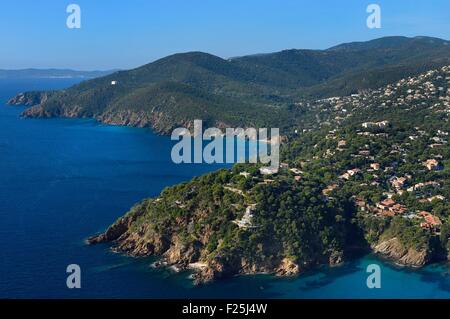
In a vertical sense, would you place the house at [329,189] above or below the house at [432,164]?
below

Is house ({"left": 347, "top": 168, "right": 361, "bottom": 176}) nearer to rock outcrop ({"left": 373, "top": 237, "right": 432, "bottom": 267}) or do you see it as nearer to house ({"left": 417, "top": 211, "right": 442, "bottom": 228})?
house ({"left": 417, "top": 211, "right": 442, "bottom": 228})

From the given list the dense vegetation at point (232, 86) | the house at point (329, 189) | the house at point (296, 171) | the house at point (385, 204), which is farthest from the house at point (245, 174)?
the dense vegetation at point (232, 86)

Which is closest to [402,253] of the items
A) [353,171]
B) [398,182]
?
[398,182]

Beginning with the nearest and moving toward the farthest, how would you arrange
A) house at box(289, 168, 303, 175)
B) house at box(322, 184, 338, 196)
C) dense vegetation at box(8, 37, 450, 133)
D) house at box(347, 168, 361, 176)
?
house at box(322, 184, 338, 196)
house at box(347, 168, 361, 176)
house at box(289, 168, 303, 175)
dense vegetation at box(8, 37, 450, 133)

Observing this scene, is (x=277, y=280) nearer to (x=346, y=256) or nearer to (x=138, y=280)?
(x=346, y=256)

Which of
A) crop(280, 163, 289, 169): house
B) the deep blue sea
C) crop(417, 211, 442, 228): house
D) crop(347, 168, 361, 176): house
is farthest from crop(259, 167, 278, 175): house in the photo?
crop(417, 211, 442, 228): house

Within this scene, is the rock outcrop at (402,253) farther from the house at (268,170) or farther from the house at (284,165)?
the house at (284,165)
